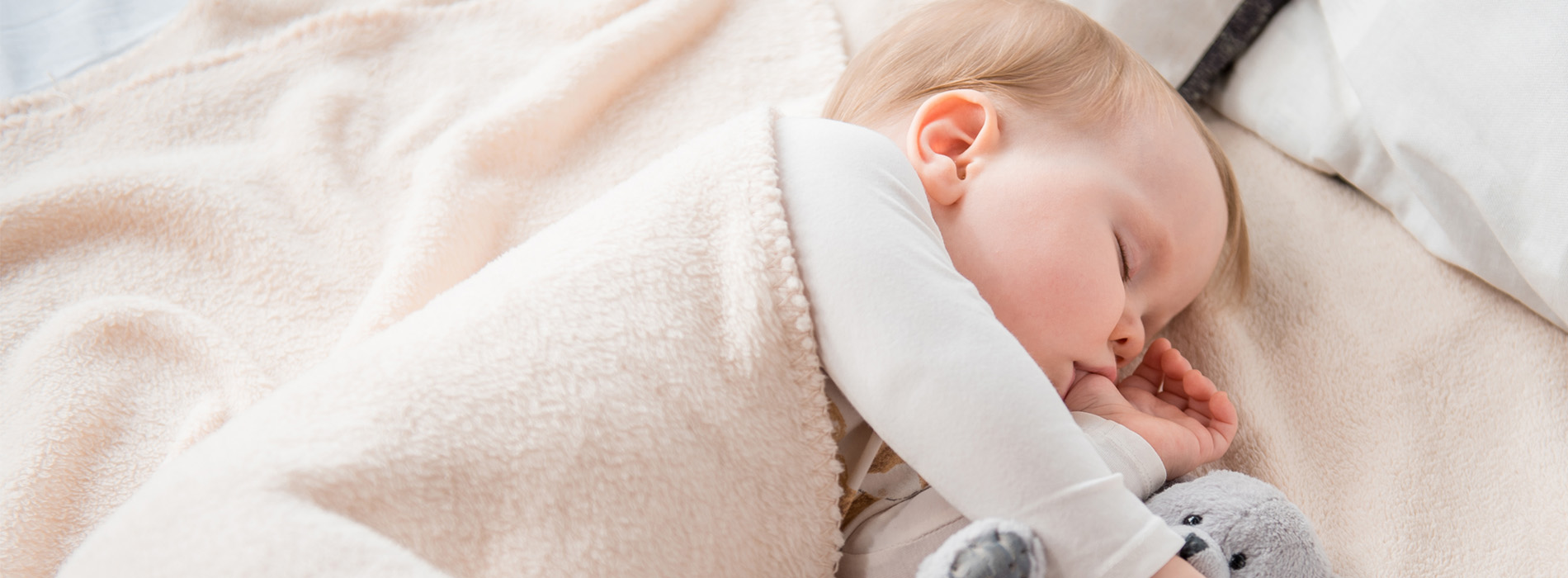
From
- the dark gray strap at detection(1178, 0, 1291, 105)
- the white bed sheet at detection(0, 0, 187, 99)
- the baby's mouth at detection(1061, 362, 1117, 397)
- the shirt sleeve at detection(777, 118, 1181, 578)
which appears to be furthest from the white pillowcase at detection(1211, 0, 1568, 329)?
the white bed sheet at detection(0, 0, 187, 99)

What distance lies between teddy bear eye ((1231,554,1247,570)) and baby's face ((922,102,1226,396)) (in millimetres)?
217

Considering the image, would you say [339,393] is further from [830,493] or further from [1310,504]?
[1310,504]

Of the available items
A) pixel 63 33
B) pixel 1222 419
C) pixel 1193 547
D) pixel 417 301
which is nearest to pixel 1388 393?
pixel 1222 419

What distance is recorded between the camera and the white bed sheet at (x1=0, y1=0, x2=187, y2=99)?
129 centimetres

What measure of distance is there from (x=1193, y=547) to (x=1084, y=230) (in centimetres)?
30

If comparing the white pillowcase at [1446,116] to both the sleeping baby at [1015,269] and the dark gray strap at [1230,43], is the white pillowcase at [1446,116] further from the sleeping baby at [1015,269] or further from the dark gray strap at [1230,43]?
the sleeping baby at [1015,269]

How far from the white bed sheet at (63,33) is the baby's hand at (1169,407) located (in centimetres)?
145

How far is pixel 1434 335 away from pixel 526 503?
1.04 meters

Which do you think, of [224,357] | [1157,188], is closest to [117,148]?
[224,357]

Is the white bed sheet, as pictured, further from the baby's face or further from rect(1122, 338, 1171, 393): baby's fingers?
rect(1122, 338, 1171, 393): baby's fingers

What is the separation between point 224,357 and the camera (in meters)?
1.01

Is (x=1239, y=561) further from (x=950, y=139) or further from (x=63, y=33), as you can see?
(x=63, y=33)

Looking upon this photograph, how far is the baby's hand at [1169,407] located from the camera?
941mm

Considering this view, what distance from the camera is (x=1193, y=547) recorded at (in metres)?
0.77
